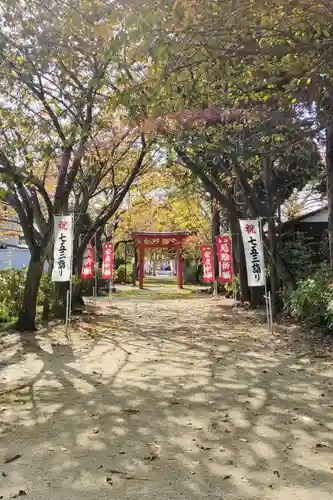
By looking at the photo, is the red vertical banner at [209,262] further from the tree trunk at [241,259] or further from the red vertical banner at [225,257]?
the tree trunk at [241,259]

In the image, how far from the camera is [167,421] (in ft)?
15.0

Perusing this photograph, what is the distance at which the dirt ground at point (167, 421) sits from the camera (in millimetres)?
3189

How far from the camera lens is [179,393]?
5.58 meters

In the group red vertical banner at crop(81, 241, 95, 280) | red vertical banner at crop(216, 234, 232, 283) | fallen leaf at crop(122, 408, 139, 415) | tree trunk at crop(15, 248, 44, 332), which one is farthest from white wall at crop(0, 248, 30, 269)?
fallen leaf at crop(122, 408, 139, 415)

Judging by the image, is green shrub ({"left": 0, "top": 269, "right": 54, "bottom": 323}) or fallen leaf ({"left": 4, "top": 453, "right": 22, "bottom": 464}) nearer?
fallen leaf ({"left": 4, "top": 453, "right": 22, "bottom": 464})

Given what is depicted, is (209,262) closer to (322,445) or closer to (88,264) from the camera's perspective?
(88,264)

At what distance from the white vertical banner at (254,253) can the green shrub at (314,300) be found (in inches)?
37.6

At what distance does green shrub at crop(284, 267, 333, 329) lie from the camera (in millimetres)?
9773

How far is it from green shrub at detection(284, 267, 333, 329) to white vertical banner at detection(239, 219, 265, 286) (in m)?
0.95

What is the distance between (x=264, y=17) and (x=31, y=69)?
3682 millimetres

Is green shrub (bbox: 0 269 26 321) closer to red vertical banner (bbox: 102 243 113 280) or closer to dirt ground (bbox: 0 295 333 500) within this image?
dirt ground (bbox: 0 295 333 500)

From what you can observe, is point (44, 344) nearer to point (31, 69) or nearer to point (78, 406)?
point (78, 406)

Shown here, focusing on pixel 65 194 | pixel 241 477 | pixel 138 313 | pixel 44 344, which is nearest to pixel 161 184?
pixel 138 313

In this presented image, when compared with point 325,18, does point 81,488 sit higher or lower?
lower
